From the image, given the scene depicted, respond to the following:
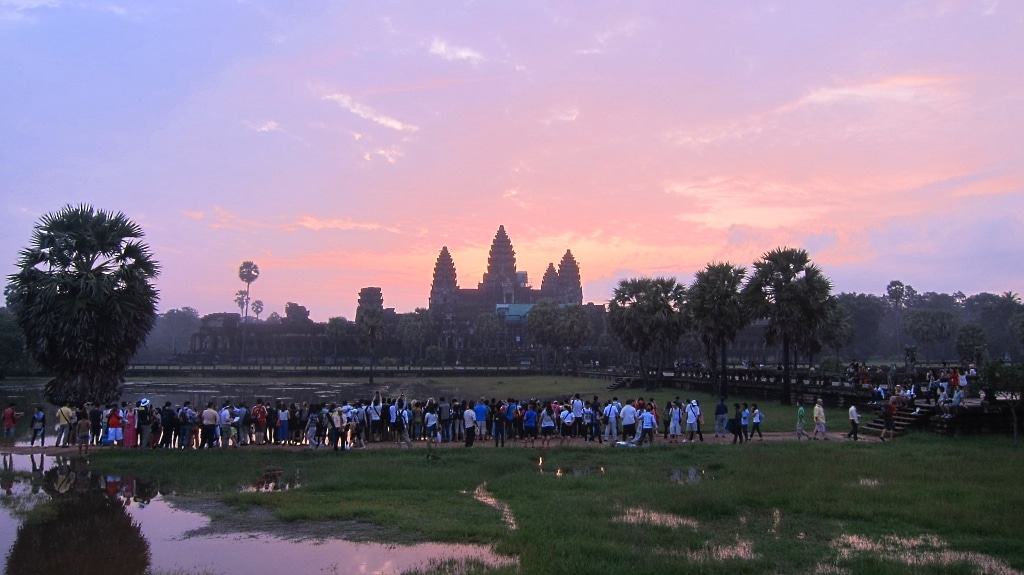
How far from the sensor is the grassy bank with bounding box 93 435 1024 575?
1019 centimetres

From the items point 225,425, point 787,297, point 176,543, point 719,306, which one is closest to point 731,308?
point 719,306

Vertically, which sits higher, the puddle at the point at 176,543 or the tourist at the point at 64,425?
the tourist at the point at 64,425

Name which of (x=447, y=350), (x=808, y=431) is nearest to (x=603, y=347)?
(x=447, y=350)

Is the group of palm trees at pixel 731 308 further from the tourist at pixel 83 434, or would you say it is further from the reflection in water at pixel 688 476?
the tourist at pixel 83 434

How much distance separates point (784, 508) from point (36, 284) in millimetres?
22694

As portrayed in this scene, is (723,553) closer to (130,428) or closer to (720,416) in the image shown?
(720,416)

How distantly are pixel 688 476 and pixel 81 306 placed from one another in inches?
732

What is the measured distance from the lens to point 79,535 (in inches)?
446

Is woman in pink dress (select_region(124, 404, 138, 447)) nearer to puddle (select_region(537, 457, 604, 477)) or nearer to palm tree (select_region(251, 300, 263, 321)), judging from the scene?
puddle (select_region(537, 457, 604, 477))

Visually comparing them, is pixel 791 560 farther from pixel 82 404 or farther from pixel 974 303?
pixel 974 303

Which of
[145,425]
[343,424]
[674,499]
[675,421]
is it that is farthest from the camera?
[675,421]

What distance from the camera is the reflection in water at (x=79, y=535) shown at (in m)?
9.88

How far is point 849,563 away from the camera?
9734 mm

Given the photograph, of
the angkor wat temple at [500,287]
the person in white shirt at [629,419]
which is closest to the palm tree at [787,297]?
the person in white shirt at [629,419]
